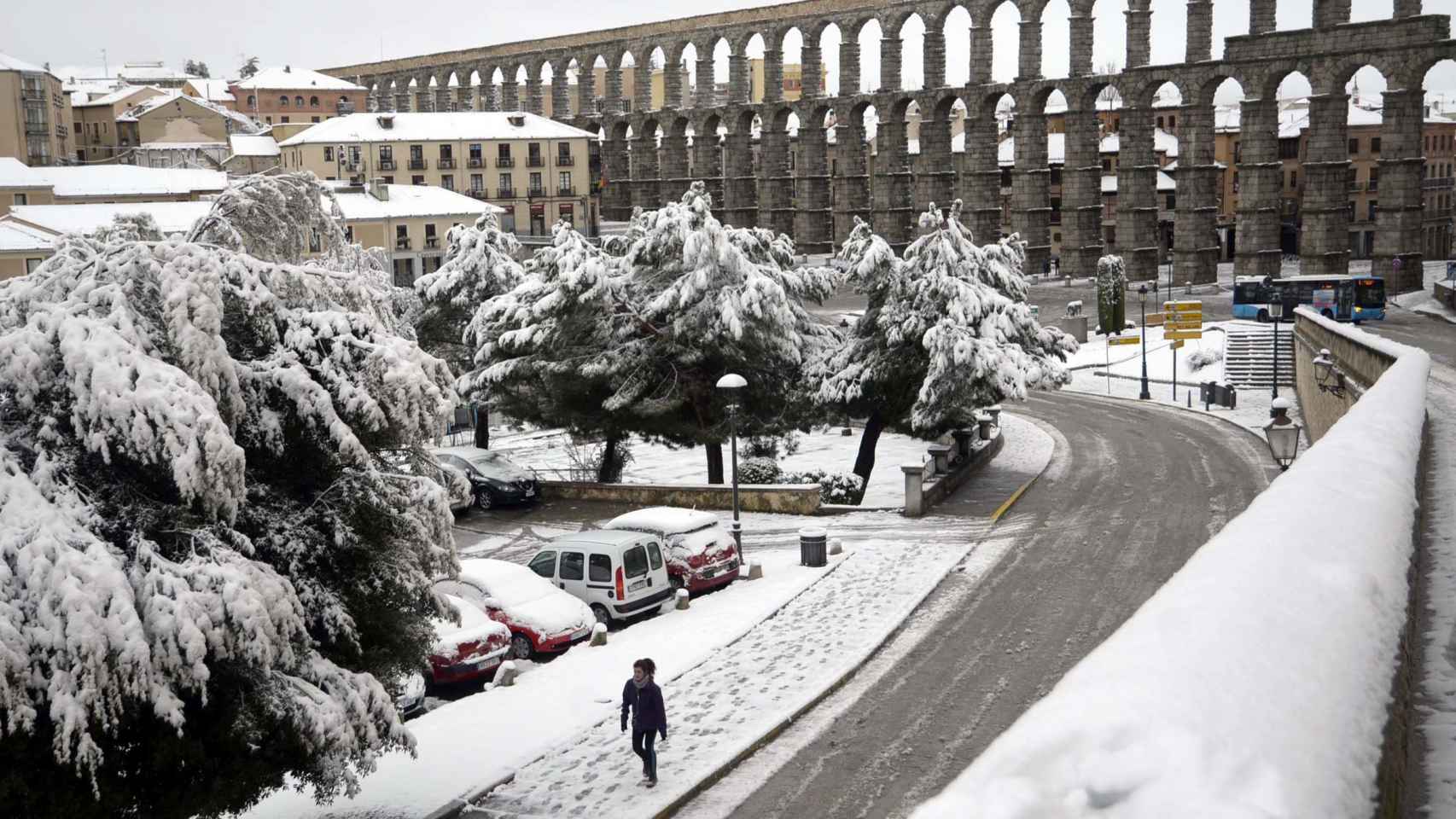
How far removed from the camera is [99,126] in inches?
4897

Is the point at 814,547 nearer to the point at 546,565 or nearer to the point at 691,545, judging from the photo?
the point at 691,545

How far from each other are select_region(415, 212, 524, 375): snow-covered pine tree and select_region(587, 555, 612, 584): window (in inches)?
771

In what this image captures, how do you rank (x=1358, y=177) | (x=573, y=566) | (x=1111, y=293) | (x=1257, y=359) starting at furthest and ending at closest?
(x=1358, y=177) < (x=1111, y=293) < (x=1257, y=359) < (x=573, y=566)

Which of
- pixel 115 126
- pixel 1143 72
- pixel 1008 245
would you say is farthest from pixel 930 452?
pixel 115 126

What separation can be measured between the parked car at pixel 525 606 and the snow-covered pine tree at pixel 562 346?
1254cm

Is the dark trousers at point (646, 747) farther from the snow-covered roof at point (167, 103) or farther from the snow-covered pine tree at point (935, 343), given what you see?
the snow-covered roof at point (167, 103)

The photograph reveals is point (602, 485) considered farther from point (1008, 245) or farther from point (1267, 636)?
point (1267, 636)

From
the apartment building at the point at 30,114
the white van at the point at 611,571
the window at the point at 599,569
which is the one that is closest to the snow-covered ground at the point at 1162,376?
Result: the white van at the point at 611,571

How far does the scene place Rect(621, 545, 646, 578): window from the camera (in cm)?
2245

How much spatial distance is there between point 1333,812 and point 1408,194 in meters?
75.7

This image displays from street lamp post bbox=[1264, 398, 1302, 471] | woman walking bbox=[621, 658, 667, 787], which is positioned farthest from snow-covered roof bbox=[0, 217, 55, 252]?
street lamp post bbox=[1264, 398, 1302, 471]

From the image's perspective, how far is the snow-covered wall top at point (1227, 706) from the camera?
2217 mm

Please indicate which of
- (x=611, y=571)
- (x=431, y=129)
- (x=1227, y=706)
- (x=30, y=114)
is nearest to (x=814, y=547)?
(x=611, y=571)

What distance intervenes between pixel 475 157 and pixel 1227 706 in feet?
317
